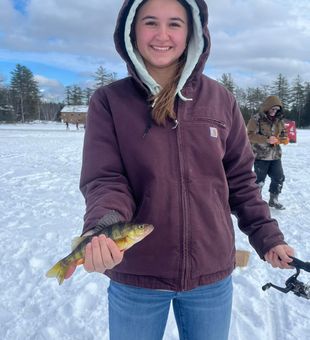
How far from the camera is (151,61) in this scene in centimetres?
209

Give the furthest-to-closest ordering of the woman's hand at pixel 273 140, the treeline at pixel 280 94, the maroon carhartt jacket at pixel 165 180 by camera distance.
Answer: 1. the treeline at pixel 280 94
2. the woman's hand at pixel 273 140
3. the maroon carhartt jacket at pixel 165 180

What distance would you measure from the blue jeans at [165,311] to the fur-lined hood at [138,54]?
3.48ft

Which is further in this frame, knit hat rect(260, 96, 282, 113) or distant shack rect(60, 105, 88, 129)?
distant shack rect(60, 105, 88, 129)

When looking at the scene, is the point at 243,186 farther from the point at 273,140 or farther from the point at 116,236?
the point at 273,140

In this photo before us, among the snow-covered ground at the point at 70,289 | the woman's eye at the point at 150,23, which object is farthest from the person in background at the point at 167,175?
the snow-covered ground at the point at 70,289

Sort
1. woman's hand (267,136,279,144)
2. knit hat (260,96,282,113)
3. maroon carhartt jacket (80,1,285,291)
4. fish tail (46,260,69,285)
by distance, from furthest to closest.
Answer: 1. woman's hand (267,136,279,144)
2. knit hat (260,96,282,113)
3. maroon carhartt jacket (80,1,285,291)
4. fish tail (46,260,69,285)

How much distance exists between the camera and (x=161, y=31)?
2.03 meters

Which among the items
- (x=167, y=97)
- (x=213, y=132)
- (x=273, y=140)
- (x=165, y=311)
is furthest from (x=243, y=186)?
(x=273, y=140)

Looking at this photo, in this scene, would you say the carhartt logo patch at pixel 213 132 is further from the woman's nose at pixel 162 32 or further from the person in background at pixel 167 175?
the woman's nose at pixel 162 32

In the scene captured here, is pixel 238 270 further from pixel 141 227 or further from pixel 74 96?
pixel 74 96

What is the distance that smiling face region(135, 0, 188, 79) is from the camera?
2.03 meters

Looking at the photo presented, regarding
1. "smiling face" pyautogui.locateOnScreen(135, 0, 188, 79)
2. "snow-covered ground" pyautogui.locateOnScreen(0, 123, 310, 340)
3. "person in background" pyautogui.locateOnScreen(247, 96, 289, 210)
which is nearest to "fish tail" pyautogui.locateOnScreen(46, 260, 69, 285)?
"smiling face" pyautogui.locateOnScreen(135, 0, 188, 79)

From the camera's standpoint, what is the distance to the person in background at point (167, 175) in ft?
6.44

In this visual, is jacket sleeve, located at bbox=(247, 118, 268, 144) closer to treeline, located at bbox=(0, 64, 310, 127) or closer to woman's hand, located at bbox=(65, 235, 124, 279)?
woman's hand, located at bbox=(65, 235, 124, 279)
